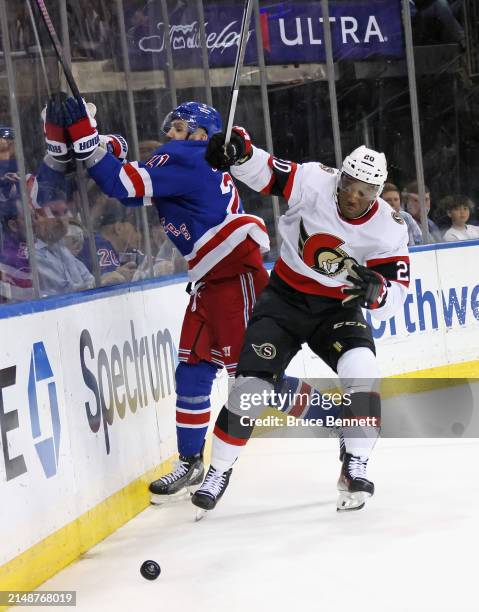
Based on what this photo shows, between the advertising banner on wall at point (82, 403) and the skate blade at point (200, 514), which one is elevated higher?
the advertising banner on wall at point (82, 403)

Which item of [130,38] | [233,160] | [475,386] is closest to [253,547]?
[233,160]

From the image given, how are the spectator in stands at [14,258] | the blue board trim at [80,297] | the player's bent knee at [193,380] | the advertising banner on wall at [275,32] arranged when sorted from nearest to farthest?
1. the blue board trim at [80,297]
2. the spectator in stands at [14,258]
3. the player's bent knee at [193,380]
4. the advertising banner on wall at [275,32]

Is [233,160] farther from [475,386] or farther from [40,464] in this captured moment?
[475,386]

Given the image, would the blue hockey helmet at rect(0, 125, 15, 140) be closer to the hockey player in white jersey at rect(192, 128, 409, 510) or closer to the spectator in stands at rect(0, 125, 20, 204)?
the spectator in stands at rect(0, 125, 20, 204)

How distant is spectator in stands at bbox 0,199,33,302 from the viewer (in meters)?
3.62

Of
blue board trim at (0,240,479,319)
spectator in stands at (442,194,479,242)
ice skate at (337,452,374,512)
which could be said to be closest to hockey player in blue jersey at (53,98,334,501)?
blue board trim at (0,240,479,319)

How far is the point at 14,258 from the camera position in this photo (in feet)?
12.3

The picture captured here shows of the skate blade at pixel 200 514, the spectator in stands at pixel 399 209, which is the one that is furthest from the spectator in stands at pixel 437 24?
the skate blade at pixel 200 514

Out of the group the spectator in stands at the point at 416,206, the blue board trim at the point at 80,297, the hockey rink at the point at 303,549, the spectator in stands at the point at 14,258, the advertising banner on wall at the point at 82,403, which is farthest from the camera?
the spectator in stands at the point at 416,206

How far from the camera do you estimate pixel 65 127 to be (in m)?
4.14

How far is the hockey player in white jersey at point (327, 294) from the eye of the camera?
416 centimetres

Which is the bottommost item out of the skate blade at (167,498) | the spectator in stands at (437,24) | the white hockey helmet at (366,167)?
the skate blade at (167,498)

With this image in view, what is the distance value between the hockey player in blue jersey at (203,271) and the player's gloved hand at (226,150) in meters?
0.34

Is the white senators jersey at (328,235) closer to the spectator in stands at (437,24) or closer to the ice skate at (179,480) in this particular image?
the ice skate at (179,480)
